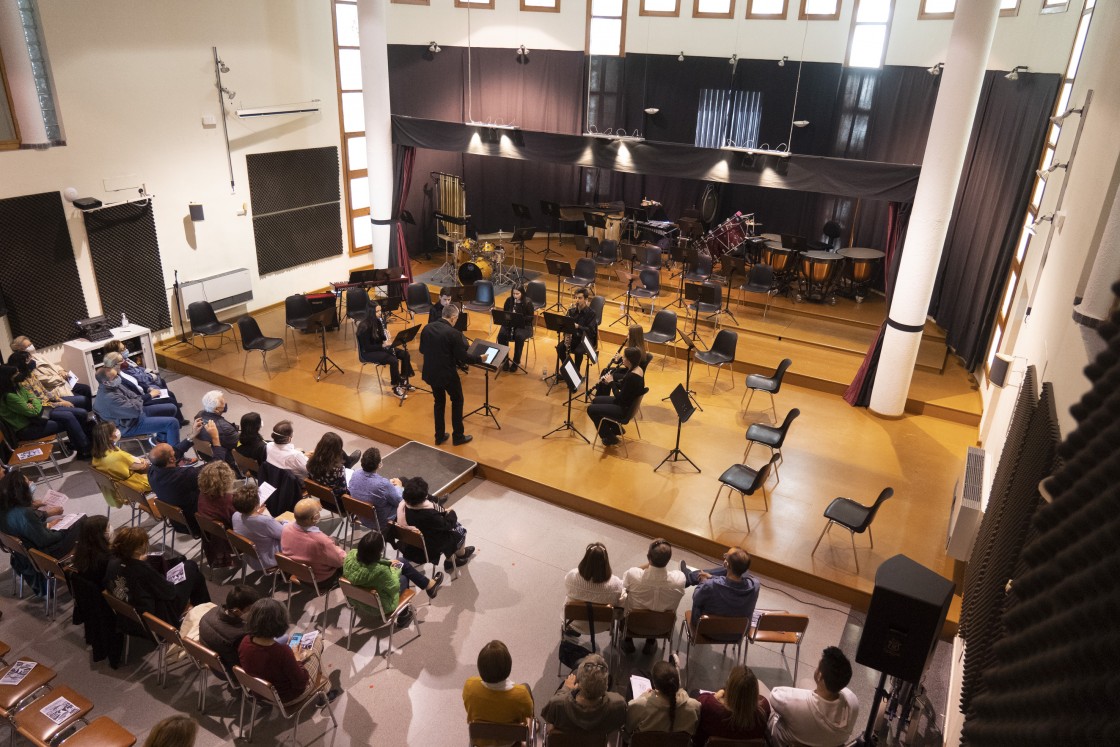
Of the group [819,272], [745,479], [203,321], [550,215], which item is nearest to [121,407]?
[203,321]

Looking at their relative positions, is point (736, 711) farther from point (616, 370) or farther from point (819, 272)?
point (819, 272)

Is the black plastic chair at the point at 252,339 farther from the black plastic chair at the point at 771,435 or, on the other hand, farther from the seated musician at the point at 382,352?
the black plastic chair at the point at 771,435

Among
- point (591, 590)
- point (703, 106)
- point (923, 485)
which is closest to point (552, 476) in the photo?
point (591, 590)

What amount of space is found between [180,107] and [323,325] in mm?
3988

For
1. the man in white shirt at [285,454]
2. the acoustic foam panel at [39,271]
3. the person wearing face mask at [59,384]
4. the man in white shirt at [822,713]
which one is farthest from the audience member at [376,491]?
the acoustic foam panel at [39,271]

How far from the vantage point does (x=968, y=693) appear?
12.2 feet

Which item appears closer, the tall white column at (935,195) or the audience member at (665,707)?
the audience member at (665,707)

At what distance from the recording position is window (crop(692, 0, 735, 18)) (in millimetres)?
13445

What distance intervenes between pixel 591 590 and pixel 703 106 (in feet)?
39.1

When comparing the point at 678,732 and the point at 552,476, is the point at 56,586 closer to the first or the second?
the point at 552,476

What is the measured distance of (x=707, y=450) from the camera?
8195 millimetres

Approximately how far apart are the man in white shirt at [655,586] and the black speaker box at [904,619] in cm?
126

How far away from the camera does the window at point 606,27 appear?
46.4 feet

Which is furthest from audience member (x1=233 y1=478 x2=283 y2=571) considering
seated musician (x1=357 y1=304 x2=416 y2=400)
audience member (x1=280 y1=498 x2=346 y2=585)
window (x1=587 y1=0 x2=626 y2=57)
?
window (x1=587 y1=0 x2=626 y2=57)
